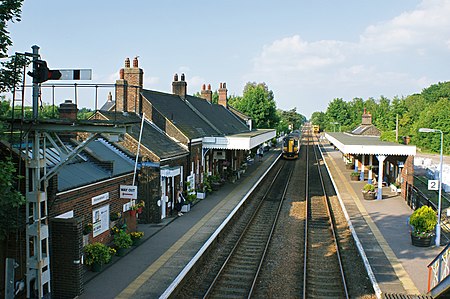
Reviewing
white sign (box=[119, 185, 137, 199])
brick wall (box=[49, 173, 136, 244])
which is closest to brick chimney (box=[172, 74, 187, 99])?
brick wall (box=[49, 173, 136, 244])

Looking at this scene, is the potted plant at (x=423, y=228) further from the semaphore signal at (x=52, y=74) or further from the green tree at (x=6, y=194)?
the green tree at (x=6, y=194)

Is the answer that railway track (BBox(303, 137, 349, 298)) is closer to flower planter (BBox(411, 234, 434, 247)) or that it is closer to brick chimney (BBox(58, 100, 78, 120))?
flower planter (BBox(411, 234, 434, 247))

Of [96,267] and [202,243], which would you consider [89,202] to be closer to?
[96,267]

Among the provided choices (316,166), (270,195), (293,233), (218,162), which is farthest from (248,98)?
(293,233)

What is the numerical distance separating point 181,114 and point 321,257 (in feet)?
55.6

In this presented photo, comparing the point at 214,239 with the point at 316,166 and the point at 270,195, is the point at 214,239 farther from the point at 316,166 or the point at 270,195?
the point at 316,166

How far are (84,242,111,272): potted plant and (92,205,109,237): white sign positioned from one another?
37.6 inches

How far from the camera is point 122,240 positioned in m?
15.4

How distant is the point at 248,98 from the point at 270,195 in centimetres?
3456

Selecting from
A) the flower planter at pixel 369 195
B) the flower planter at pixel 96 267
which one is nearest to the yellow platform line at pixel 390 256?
the flower planter at pixel 369 195

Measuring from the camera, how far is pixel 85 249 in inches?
541

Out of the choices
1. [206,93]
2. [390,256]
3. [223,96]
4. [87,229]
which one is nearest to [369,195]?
[390,256]

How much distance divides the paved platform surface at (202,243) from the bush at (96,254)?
1.26 ft

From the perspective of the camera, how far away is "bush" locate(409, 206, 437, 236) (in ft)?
56.2
